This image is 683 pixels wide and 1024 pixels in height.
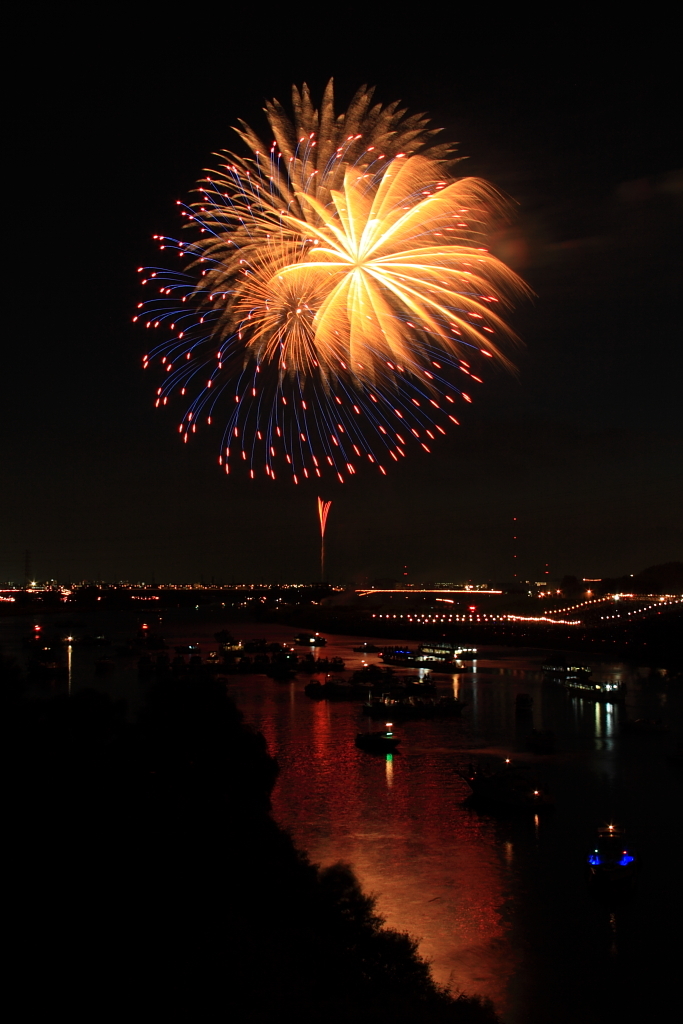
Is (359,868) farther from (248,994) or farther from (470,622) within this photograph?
(470,622)

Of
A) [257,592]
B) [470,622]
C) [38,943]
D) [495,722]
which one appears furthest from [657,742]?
[257,592]

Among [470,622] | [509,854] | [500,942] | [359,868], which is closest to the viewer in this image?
[500,942]

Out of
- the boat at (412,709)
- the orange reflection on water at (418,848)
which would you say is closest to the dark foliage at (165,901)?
the orange reflection on water at (418,848)

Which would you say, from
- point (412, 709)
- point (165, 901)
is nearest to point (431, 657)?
point (412, 709)

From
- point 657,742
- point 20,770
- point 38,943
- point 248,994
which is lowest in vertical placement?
point 657,742

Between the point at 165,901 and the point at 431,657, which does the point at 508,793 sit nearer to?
the point at 165,901

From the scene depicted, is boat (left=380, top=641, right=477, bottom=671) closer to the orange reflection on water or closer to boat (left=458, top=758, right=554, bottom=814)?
the orange reflection on water
